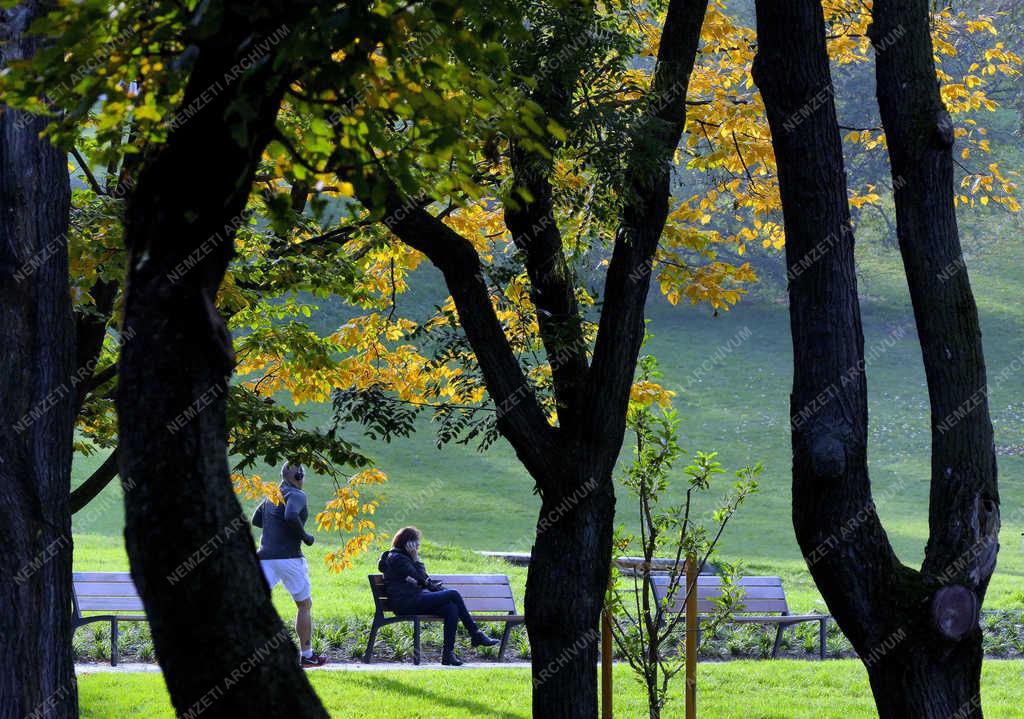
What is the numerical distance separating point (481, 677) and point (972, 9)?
49.2 metres

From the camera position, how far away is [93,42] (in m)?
3.82

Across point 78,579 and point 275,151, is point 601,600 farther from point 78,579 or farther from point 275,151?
point 78,579

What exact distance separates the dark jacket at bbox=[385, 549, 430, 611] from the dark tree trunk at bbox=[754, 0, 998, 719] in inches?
288

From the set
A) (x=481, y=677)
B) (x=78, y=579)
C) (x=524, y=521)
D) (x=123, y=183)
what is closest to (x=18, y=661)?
(x=123, y=183)

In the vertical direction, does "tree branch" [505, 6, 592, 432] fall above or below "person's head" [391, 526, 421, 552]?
above

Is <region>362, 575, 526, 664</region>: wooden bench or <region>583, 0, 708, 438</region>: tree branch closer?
<region>583, 0, 708, 438</region>: tree branch

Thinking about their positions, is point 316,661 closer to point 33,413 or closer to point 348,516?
point 348,516

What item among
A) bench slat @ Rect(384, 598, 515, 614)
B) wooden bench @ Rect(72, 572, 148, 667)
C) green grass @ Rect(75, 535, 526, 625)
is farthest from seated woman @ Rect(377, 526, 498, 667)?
wooden bench @ Rect(72, 572, 148, 667)

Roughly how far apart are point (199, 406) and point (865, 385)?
10.9 feet

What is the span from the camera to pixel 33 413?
6.68 m

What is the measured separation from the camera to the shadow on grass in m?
9.55

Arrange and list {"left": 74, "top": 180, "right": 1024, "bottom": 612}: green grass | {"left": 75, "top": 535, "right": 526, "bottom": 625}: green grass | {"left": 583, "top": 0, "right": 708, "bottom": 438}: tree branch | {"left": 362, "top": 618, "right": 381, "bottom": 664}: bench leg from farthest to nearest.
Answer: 1. {"left": 74, "top": 180, "right": 1024, "bottom": 612}: green grass
2. {"left": 75, "top": 535, "right": 526, "bottom": 625}: green grass
3. {"left": 362, "top": 618, "right": 381, "bottom": 664}: bench leg
4. {"left": 583, "top": 0, "right": 708, "bottom": 438}: tree branch

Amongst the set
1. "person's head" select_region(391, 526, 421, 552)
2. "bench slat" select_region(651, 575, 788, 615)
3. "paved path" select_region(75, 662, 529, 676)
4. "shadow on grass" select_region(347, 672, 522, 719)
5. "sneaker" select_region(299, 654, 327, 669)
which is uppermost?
"person's head" select_region(391, 526, 421, 552)

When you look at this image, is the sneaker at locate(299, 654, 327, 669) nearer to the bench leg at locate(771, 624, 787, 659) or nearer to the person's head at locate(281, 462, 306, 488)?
the person's head at locate(281, 462, 306, 488)
